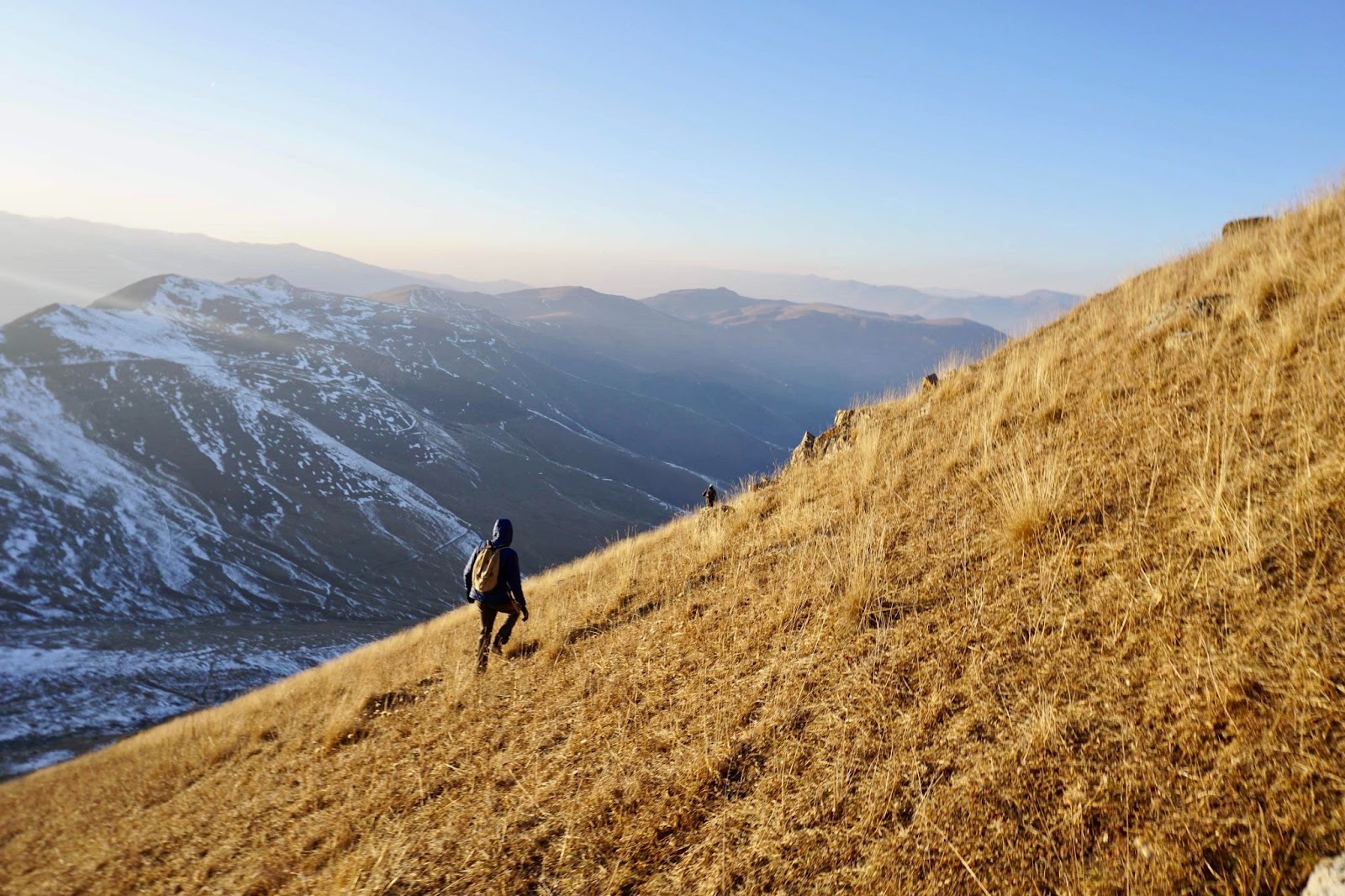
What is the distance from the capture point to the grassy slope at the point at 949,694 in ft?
8.37

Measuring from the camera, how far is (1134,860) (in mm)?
2275

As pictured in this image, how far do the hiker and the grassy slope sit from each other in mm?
326

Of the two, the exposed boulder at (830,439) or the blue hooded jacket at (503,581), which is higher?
the exposed boulder at (830,439)

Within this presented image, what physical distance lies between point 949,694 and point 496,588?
18.4ft

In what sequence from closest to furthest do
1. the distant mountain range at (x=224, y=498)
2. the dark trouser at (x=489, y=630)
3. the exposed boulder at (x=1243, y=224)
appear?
1. the dark trouser at (x=489, y=630)
2. the exposed boulder at (x=1243, y=224)
3. the distant mountain range at (x=224, y=498)

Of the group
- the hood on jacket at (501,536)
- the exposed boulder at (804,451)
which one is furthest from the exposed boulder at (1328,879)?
the exposed boulder at (804,451)

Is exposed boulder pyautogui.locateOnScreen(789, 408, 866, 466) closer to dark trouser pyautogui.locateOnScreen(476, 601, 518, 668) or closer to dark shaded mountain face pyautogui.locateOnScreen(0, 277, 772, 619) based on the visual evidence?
dark trouser pyautogui.locateOnScreen(476, 601, 518, 668)

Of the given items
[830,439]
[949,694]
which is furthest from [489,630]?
[830,439]

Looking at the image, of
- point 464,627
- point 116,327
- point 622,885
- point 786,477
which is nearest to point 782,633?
point 622,885

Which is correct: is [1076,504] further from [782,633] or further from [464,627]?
[464,627]

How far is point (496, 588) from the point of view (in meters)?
7.76

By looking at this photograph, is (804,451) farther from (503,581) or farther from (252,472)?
(252,472)

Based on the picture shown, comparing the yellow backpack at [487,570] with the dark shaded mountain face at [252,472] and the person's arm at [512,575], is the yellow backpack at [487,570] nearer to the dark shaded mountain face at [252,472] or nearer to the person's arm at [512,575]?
the person's arm at [512,575]

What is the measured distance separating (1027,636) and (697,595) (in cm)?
331
